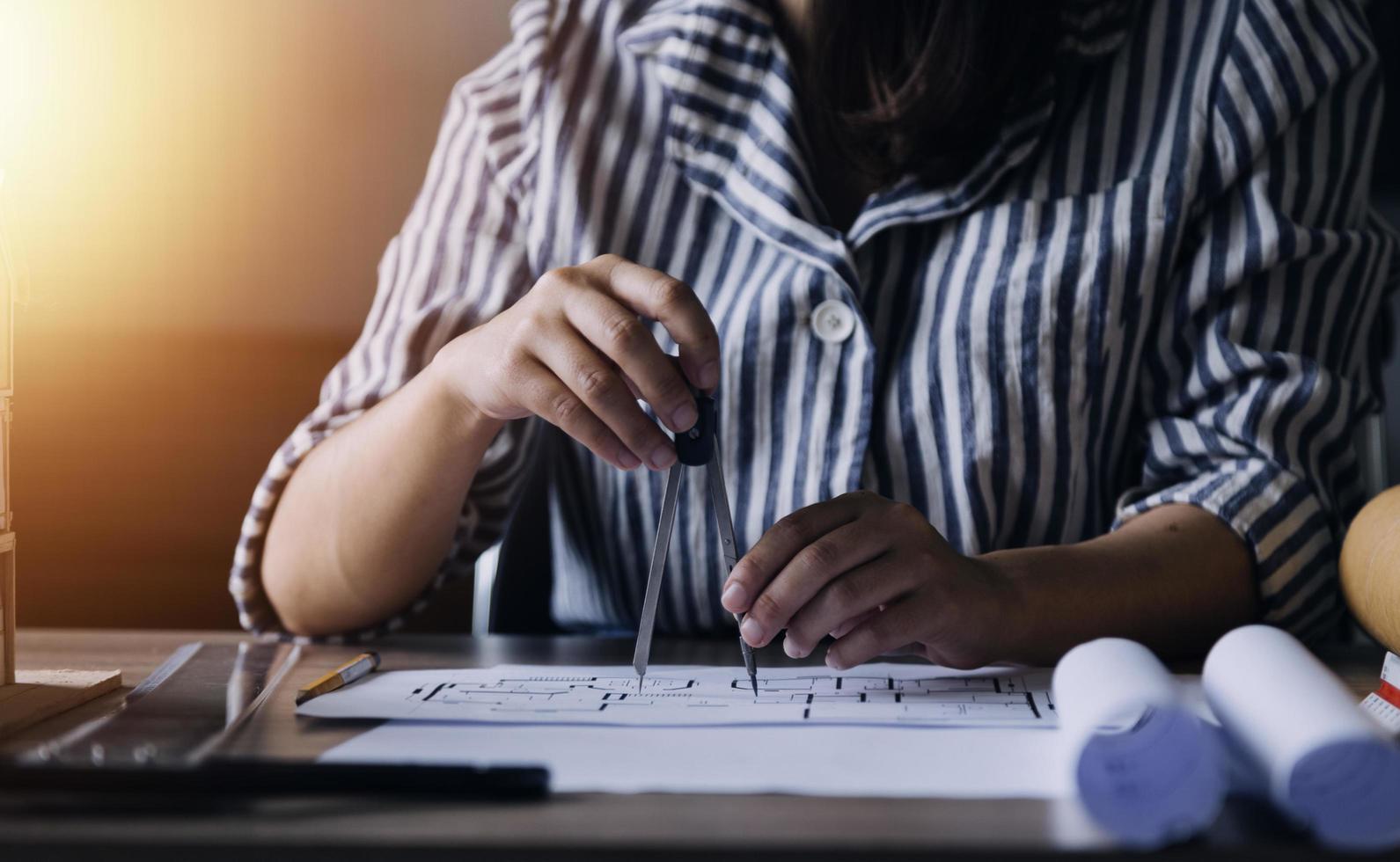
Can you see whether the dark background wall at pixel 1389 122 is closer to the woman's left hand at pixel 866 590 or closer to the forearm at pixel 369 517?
the woman's left hand at pixel 866 590

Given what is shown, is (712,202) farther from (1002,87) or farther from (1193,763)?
(1193,763)

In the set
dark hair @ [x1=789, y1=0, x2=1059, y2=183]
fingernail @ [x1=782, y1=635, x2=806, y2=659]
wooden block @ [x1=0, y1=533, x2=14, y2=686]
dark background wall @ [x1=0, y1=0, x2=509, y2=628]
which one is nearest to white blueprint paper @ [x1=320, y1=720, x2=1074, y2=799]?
fingernail @ [x1=782, y1=635, x2=806, y2=659]

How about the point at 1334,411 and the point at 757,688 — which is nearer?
the point at 757,688

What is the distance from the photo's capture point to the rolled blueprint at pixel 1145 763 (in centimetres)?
32

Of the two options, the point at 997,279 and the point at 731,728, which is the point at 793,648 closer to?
the point at 731,728

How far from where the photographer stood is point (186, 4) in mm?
1162

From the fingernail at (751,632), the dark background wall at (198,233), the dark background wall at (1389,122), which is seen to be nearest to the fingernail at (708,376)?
the fingernail at (751,632)

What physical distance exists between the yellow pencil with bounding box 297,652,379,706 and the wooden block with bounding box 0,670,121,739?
11 cm

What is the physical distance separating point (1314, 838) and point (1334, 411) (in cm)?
56

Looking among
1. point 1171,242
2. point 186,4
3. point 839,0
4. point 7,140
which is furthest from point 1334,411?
point 186,4

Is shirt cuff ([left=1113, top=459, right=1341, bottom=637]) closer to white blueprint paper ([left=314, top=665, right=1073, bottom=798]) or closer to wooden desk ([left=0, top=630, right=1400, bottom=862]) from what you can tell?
white blueprint paper ([left=314, top=665, right=1073, bottom=798])

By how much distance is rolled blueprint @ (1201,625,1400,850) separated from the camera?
31cm

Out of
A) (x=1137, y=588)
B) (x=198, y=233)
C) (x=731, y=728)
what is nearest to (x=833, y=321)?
(x=1137, y=588)

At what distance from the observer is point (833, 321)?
2.67ft
